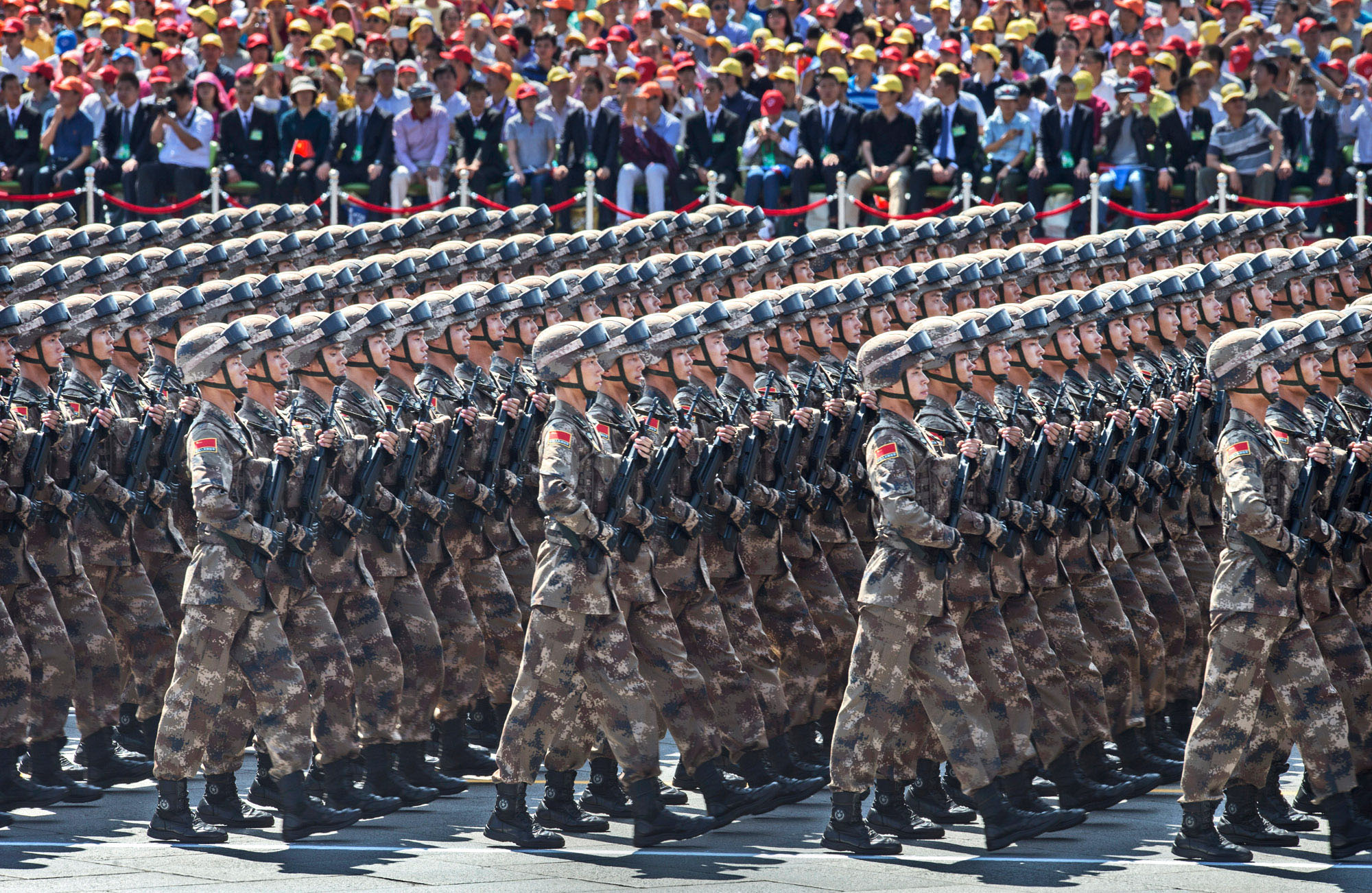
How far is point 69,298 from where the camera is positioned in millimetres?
10445

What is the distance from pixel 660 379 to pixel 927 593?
177cm

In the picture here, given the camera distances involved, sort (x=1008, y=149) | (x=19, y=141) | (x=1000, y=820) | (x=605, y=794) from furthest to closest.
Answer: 1. (x=19, y=141)
2. (x=1008, y=149)
3. (x=605, y=794)
4. (x=1000, y=820)

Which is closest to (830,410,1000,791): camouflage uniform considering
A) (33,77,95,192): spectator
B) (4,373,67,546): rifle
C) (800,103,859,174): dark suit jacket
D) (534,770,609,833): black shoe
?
(534,770,609,833): black shoe

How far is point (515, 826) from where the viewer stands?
26.0 ft

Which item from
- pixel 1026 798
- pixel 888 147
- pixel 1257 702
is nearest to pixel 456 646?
pixel 1026 798

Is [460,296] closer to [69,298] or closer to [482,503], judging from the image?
[482,503]

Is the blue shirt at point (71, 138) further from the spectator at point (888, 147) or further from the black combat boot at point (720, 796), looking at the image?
the black combat boot at point (720, 796)

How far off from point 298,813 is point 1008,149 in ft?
33.2

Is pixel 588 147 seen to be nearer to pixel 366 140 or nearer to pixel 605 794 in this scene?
pixel 366 140

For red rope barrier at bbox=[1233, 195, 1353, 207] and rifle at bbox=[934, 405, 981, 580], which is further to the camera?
red rope barrier at bbox=[1233, 195, 1353, 207]

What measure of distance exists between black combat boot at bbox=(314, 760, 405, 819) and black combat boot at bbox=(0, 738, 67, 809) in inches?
46.0

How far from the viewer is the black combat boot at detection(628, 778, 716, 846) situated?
791 cm

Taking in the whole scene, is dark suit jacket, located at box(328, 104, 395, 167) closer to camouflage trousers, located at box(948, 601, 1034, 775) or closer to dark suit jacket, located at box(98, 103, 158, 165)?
dark suit jacket, located at box(98, 103, 158, 165)

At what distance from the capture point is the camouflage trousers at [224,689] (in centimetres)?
797
